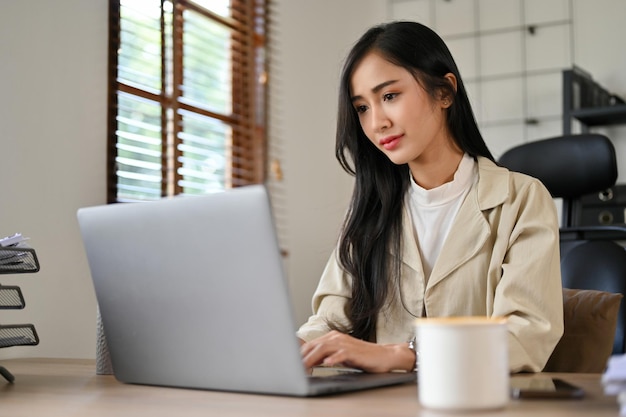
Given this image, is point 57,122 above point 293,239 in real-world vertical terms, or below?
above

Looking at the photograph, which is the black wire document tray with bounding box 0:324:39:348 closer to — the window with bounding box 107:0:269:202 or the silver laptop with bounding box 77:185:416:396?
the silver laptop with bounding box 77:185:416:396

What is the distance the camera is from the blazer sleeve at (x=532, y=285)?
1.37 metres

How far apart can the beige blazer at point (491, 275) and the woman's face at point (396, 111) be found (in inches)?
5.1

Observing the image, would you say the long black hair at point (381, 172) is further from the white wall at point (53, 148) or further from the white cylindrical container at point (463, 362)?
the white cylindrical container at point (463, 362)

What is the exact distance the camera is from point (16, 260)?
60.0 inches

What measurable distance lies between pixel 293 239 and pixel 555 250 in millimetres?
2339

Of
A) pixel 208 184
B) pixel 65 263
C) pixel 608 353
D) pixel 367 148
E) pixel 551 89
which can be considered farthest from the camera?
pixel 551 89

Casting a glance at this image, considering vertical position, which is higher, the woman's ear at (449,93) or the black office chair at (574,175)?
the woman's ear at (449,93)

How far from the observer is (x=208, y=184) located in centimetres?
343

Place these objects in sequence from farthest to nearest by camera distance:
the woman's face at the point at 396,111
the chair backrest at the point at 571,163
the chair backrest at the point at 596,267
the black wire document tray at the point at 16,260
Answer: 1. the chair backrest at the point at 571,163
2. the chair backrest at the point at 596,267
3. the woman's face at the point at 396,111
4. the black wire document tray at the point at 16,260

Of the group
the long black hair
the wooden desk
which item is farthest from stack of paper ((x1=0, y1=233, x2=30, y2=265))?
the long black hair

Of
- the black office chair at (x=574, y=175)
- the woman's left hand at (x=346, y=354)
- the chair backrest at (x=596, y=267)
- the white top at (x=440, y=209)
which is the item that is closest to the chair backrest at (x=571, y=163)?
the black office chair at (x=574, y=175)

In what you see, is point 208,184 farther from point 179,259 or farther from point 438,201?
point 179,259

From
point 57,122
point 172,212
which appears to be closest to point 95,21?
point 57,122
